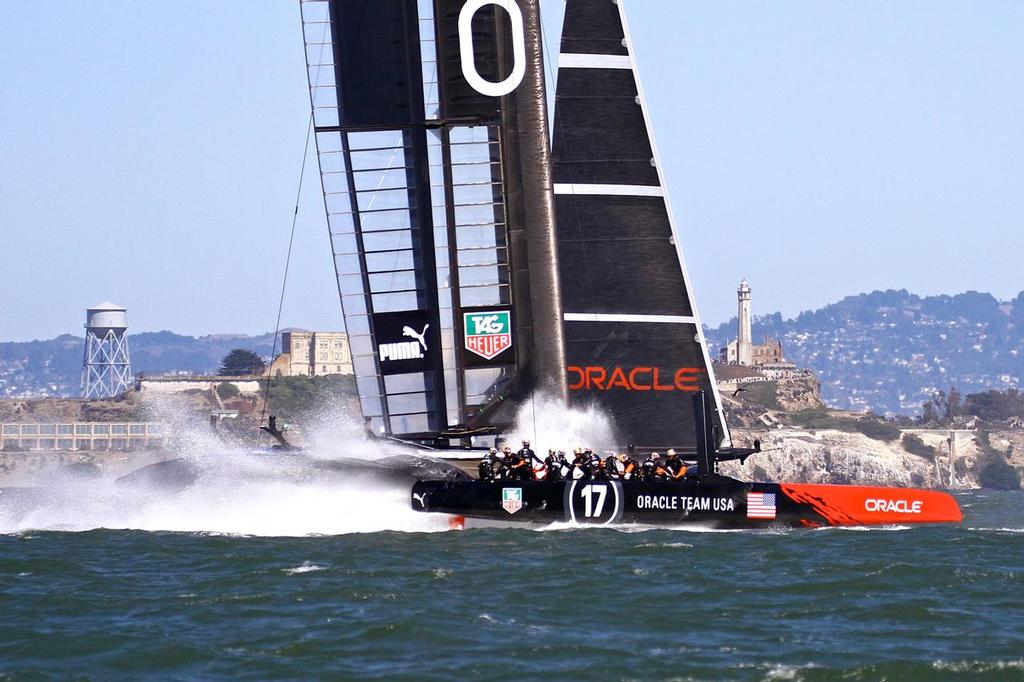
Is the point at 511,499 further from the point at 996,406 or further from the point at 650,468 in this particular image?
the point at 996,406

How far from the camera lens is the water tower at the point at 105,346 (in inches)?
6772

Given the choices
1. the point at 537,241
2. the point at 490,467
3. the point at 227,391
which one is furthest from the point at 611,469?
the point at 227,391

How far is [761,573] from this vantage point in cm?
1508

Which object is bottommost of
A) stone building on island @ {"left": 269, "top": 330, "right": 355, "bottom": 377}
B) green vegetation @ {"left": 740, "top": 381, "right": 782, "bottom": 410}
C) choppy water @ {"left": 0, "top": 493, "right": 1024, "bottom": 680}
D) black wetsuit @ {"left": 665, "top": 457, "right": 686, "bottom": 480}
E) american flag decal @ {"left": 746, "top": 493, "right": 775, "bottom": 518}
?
choppy water @ {"left": 0, "top": 493, "right": 1024, "bottom": 680}

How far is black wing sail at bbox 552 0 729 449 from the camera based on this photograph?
21.7 m

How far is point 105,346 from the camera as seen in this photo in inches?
6914

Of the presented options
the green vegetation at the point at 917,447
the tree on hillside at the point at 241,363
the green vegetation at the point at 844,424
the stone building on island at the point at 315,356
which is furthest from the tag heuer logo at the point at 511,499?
the tree on hillside at the point at 241,363

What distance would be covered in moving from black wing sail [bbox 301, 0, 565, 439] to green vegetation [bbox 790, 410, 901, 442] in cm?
9960

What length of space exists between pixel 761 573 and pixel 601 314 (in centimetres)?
743

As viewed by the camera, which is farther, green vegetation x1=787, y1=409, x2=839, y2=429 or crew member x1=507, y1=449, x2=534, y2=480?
green vegetation x1=787, y1=409, x2=839, y2=429

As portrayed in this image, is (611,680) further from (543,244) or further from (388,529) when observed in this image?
(543,244)

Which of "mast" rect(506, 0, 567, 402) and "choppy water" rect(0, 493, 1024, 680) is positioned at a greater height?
"mast" rect(506, 0, 567, 402)

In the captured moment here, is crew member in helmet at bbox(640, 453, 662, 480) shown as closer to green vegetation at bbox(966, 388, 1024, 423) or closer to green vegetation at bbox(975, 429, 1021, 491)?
green vegetation at bbox(975, 429, 1021, 491)

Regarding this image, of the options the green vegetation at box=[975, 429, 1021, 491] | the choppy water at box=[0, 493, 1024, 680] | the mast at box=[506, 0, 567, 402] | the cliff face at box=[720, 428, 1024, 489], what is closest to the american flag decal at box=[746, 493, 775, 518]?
the choppy water at box=[0, 493, 1024, 680]
